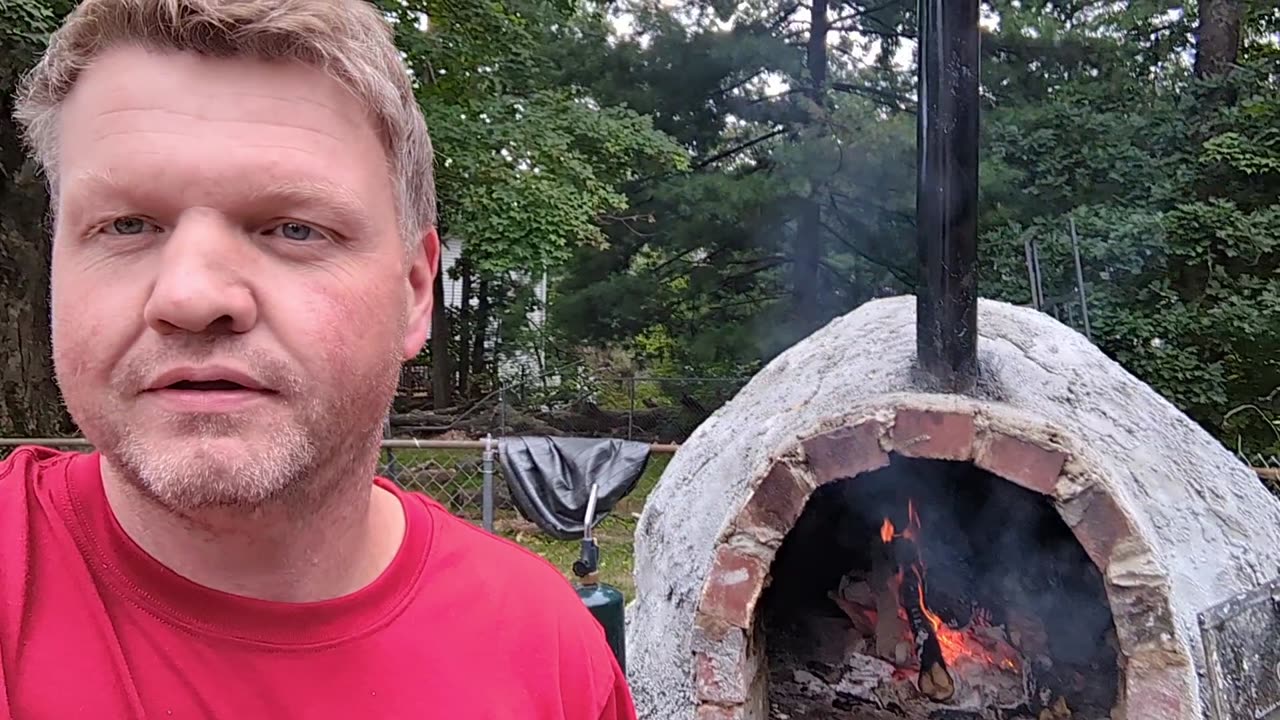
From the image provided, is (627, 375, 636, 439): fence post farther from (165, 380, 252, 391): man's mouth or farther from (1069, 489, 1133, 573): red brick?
(165, 380, 252, 391): man's mouth

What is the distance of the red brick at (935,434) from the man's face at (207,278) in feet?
4.82

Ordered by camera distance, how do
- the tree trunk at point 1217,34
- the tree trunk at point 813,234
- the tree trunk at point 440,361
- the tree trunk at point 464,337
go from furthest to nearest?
the tree trunk at point 464,337
the tree trunk at point 440,361
the tree trunk at point 813,234
the tree trunk at point 1217,34

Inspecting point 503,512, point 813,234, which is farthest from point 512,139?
point 813,234

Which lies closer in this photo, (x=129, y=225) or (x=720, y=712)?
(x=129, y=225)

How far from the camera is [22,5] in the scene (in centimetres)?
499

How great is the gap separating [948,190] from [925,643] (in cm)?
149

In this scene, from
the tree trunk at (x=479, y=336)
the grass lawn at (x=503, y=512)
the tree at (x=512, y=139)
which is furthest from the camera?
the tree trunk at (x=479, y=336)

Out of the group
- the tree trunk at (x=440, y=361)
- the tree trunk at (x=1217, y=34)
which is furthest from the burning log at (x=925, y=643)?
the tree trunk at (x=440, y=361)

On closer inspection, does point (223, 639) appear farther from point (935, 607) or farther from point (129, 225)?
point (935, 607)

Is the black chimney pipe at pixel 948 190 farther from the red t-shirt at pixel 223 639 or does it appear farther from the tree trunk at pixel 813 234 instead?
the tree trunk at pixel 813 234

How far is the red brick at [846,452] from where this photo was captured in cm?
197

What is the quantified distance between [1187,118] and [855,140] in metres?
3.04

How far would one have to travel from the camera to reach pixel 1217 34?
838 cm

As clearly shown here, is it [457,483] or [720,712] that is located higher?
[457,483]
